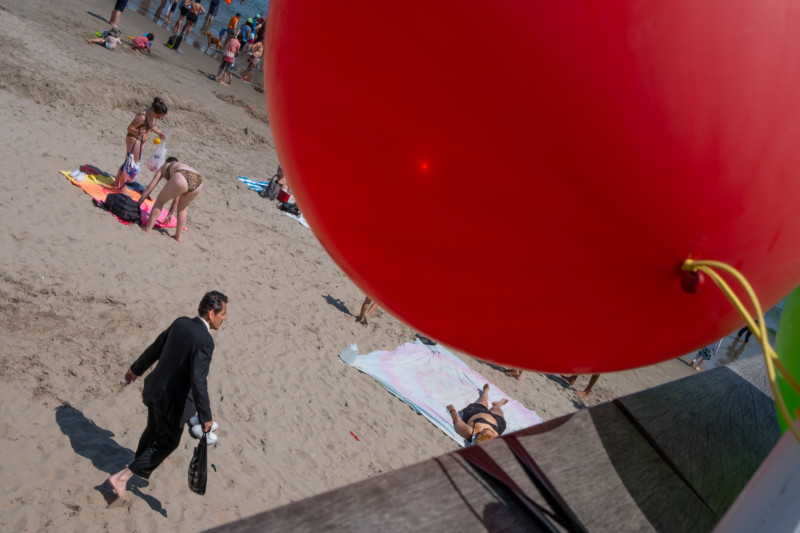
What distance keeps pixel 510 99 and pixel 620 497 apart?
887 millimetres

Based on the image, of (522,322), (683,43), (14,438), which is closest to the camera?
(683,43)

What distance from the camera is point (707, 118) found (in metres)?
0.97

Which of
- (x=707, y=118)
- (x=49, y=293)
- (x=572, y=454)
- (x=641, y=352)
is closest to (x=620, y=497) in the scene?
(x=572, y=454)

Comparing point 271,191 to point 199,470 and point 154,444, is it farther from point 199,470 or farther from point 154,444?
point 199,470

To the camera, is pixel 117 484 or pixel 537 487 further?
pixel 117 484

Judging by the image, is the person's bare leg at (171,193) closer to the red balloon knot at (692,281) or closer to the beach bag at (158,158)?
the beach bag at (158,158)

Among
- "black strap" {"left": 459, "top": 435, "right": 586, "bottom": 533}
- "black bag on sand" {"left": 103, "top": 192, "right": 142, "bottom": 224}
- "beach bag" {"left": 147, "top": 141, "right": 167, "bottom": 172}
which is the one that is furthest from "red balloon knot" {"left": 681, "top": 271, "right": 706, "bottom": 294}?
"beach bag" {"left": 147, "top": 141, "right": 167, "bottom": 172}

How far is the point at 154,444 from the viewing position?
585 centimetres

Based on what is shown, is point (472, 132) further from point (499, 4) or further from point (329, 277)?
point (329, 277)

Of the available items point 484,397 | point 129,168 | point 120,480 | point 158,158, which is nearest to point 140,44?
point 158,158

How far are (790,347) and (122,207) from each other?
1011cm

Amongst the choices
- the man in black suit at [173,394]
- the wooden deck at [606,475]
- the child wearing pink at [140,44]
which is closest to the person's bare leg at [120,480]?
the man in black suit at [173,394]

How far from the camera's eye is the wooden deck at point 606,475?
40.1 inches

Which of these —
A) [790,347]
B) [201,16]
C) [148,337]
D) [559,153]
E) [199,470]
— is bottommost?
[148,337]
